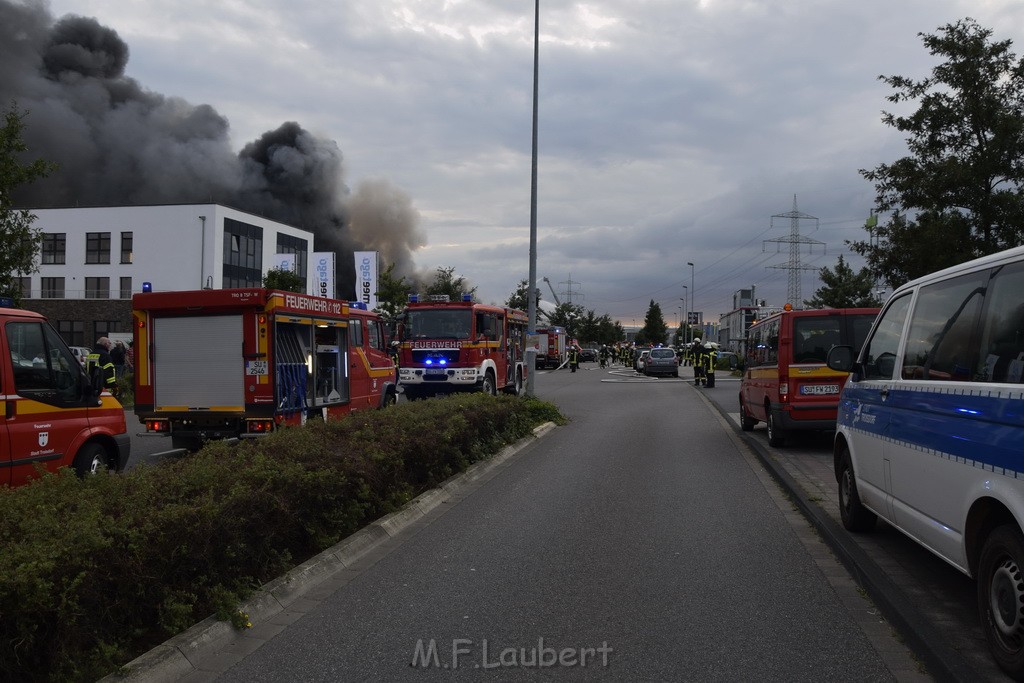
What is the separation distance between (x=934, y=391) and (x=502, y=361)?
56.5 feet

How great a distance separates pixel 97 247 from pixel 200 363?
1969 inches

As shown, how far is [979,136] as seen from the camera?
14.2 meters

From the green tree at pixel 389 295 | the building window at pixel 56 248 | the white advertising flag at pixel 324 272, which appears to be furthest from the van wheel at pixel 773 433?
the building window at pixel 56 248

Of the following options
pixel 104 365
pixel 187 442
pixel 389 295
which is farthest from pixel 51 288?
pixel 187 442

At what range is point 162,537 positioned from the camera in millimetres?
4367

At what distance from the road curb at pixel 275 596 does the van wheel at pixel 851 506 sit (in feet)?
11.9

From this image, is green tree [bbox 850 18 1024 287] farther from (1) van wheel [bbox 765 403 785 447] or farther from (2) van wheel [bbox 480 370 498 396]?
(2) van wheel [bbox 480 370 498 396]

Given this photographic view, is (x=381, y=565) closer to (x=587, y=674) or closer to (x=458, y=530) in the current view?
(x=458, y=530)

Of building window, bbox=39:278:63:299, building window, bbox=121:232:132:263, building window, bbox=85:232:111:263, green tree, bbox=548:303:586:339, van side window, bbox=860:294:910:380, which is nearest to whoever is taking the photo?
van side window, bbox=860:294:910:380

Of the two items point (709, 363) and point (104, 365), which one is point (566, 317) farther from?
point (104, 365)

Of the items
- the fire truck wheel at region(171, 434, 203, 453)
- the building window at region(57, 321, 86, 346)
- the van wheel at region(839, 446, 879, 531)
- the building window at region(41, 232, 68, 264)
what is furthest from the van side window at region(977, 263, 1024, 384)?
the building window at region(41, 232, 68, 264)

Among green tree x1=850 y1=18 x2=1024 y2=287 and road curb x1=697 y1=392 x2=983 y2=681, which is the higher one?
green tree x1=850 y1=18 x2=1024 y2=287

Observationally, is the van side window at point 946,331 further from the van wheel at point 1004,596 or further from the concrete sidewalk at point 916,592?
the concrete sidewalk at point 916,592

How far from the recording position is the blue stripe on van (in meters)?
3.69
